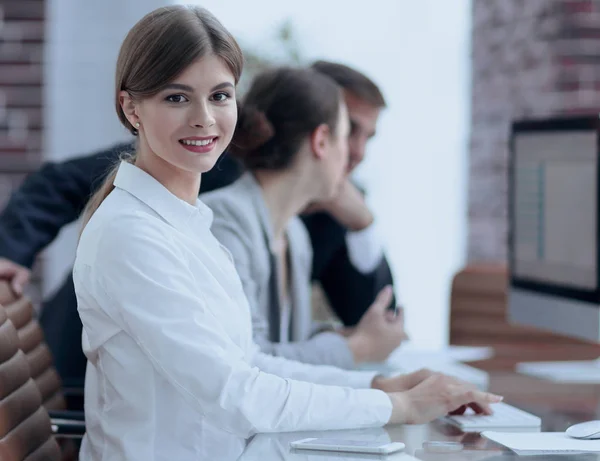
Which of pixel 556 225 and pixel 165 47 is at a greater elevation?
pixel 165 47

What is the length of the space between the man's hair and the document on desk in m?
1.41

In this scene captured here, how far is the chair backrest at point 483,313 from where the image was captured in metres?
3.04

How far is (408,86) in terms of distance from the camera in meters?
4.30

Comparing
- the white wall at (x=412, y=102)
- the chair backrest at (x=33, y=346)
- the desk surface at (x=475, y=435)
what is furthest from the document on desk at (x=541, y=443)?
the white wall at (x=412, y=102)

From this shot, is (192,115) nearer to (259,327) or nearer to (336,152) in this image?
(259,327)

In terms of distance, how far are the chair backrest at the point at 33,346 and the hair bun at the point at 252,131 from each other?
65cm

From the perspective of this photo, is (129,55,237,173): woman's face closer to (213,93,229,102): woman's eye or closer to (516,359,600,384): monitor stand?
(213,93,229,102): woman's eye

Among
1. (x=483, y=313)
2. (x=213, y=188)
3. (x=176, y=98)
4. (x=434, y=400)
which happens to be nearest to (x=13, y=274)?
(x=213, y=188)

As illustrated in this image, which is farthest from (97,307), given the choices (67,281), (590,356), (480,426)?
(590,356)

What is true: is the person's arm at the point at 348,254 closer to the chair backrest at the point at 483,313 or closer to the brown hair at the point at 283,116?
the chair backrest at the point at 483,313

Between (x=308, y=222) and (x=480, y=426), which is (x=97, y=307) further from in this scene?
(x=308, y=222)

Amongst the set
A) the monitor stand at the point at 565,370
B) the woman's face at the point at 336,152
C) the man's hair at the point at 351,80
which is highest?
the man's hair at the point at 351,80

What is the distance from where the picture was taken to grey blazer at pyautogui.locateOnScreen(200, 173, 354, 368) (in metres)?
2.14

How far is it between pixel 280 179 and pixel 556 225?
741 millimetres
